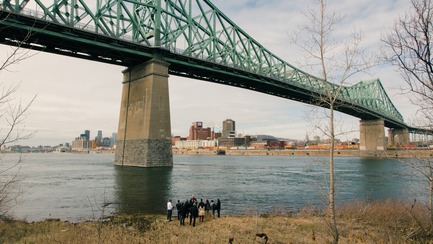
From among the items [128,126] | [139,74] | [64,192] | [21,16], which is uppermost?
[21,16]

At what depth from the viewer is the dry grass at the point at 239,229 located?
1111cm

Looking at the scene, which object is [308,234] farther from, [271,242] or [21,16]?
[21,16]

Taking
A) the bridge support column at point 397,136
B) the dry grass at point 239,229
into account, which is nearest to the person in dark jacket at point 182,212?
the dry grass at point 239,229

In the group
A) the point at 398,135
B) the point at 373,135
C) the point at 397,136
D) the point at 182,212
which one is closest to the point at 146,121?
the point at 182,212

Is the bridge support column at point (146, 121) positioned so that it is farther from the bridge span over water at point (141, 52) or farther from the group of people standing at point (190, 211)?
the group of people standing at point (190, 211)

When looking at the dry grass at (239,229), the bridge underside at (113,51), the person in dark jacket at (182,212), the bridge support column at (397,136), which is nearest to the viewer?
the dry grass at (239,229)

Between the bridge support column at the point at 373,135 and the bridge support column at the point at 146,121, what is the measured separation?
87941mm

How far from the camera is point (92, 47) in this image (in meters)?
49.2

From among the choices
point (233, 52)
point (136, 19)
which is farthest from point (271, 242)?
point (233, 52)

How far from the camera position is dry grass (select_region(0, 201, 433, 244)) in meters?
11.1

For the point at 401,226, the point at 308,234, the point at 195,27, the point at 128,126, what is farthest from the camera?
the point at 195,27

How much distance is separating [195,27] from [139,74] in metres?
19.1

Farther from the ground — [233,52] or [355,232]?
[233,52]

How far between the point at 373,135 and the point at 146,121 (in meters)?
97.8
